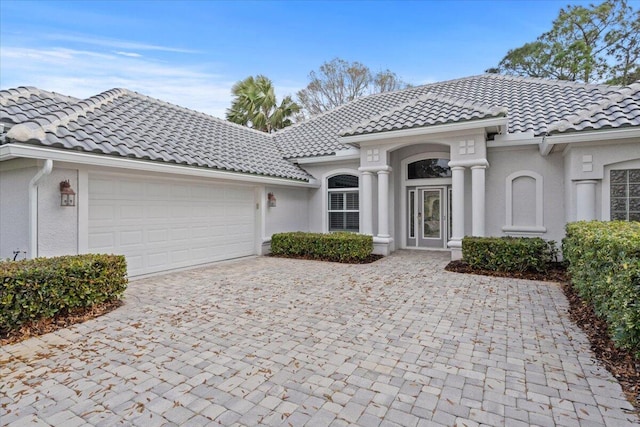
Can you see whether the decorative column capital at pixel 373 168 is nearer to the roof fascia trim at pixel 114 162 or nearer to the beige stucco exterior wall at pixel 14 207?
the roof fascia trim at pixel 114 162

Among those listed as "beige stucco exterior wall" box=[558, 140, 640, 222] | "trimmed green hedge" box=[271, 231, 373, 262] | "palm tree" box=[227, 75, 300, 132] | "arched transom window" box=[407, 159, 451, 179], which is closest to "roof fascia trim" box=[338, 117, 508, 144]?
"beige stucco exterior wall" box=[558, 140, 640, 222]

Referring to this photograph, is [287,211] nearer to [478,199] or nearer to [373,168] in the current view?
[373,168]

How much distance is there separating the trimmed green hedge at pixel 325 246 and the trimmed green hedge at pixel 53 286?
18.7 feet

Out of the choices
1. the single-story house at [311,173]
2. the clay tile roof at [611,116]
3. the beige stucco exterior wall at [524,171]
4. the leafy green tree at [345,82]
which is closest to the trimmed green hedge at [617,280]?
the clay tile roof at [611,116]

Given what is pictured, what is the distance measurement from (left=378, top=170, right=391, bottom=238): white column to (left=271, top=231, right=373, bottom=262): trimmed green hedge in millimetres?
863

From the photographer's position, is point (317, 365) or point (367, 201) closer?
point (317, 365)

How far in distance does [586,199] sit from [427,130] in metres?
4.11

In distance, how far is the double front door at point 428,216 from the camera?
38.5 feet

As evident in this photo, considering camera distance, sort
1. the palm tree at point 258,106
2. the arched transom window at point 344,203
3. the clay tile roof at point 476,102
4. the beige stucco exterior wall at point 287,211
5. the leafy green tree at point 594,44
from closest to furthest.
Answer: the clay tile roof at point 476,102 → the beige stucco exterior wall at point 287,211 → the arched transom window at point 344,203 → the leafy green tree at point 594,44 → the palm tree at point 258,106

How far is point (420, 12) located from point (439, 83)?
9.61 ft

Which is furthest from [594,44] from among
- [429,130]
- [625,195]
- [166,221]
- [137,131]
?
[166,221]

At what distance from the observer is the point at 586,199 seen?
26.0 ft

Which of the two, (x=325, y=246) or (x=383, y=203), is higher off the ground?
(x=383, y=203)

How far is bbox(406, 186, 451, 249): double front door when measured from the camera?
1175 cm
